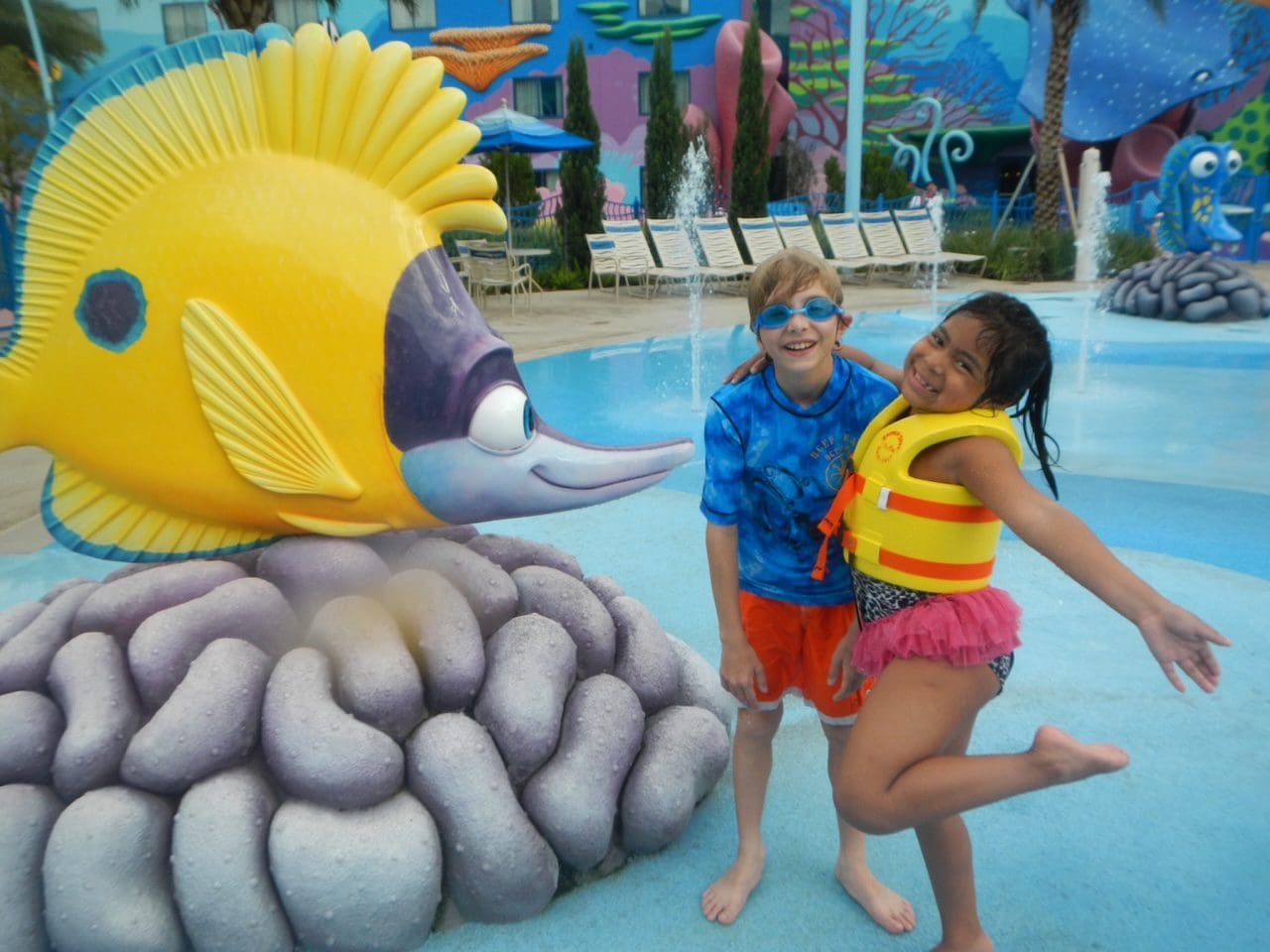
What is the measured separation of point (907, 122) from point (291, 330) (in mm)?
21537

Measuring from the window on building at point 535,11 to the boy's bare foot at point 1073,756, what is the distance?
22228 millimetres

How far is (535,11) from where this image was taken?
2112 centimetres

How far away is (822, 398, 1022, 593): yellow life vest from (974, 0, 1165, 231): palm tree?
14427 millimetres

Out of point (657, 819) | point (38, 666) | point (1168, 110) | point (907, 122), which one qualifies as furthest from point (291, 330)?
point (907, 122)

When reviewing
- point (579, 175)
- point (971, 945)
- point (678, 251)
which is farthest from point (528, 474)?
point (579, 175)

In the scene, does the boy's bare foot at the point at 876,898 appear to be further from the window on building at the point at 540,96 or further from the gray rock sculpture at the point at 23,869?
the window on building at the point at 540,96

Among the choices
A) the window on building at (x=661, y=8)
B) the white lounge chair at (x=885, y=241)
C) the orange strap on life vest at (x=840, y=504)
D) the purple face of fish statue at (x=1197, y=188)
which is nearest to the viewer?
the orange strap on life vest at (x=840, y=504)

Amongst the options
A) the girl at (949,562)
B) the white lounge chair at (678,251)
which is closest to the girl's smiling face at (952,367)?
the girl at (949,562)

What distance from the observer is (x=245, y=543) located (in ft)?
7.69

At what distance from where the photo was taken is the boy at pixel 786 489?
1.78 m

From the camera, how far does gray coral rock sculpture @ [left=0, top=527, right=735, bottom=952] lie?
1849mm

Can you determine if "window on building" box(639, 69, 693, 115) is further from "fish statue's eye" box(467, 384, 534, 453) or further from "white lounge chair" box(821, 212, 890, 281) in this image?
"fish statue's eye" box(467, 384, 534, 453)

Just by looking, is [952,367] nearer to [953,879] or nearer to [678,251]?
[953,879]

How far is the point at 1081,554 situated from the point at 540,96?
71.9 feet
